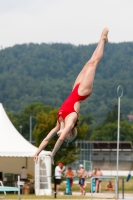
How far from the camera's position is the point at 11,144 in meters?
28.2

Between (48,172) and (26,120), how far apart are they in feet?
399

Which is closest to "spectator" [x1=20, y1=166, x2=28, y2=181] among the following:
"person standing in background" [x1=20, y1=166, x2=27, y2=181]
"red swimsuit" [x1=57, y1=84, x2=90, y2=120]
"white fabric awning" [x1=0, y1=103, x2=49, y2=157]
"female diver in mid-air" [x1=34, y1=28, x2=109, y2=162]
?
"person standing in background" [x1=20, y1=166, x2=27, y2=181]

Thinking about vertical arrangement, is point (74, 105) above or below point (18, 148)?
above

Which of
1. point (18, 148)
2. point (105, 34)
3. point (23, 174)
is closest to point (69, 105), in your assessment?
point (105, 34)

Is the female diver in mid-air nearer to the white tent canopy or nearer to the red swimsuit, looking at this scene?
the red swimsuit

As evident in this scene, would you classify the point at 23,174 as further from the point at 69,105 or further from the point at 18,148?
the point at 69,105

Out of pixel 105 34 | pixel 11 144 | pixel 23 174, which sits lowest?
pixel 23 174

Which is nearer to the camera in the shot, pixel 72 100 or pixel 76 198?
pixel 72 100

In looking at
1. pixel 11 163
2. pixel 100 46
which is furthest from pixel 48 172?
pixel 100 46

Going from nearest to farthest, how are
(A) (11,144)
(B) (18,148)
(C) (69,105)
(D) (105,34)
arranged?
(C) (69,105) → (D) (105,34) → (B) (18,148) → (A) (11,144)

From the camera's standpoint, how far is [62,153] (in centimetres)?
3597

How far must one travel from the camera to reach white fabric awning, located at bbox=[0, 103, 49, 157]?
2758 centimetres

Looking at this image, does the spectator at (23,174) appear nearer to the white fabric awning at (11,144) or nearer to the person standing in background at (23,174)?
the person standing in background at (23,174)

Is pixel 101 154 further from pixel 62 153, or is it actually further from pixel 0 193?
pixel 0 193
